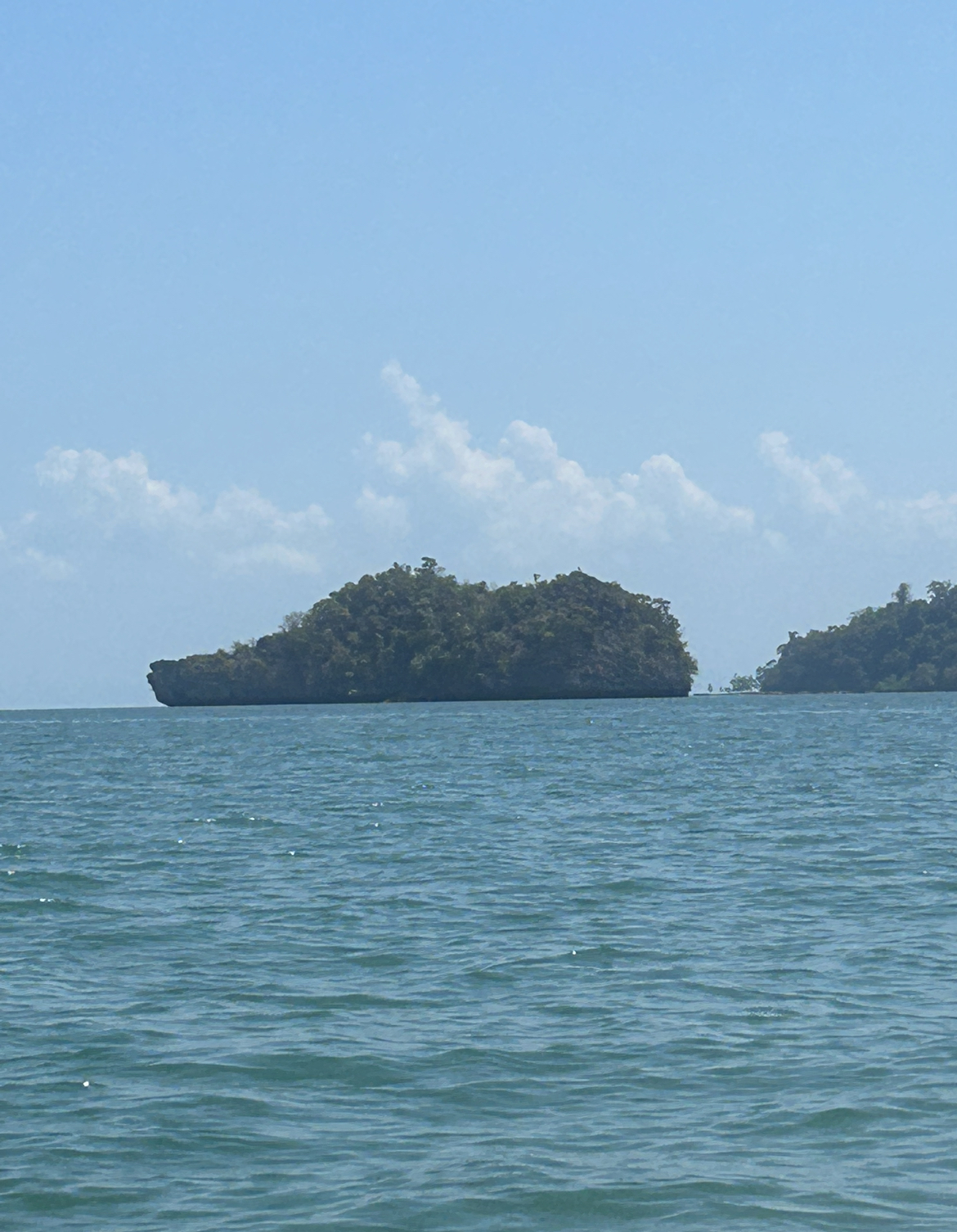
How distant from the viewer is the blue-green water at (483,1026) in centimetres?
1114

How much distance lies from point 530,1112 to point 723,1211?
102 inches

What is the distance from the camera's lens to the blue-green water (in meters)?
11.1

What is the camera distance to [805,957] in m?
19.1

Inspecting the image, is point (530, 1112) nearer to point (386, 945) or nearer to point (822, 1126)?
point (822, 1126)

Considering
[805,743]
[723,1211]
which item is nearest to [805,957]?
[723,1211]

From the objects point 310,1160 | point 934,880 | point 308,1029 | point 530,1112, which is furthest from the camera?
point 934,880

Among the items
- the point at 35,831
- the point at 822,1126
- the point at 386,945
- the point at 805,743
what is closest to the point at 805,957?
the point at 386,945

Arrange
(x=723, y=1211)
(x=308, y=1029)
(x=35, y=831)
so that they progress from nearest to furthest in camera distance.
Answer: (x=723, y=1211) → (x=308, y=1029) → (x=35, y=831)

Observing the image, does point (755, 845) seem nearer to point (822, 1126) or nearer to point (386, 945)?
point (386, 945)

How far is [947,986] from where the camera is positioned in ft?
56.2

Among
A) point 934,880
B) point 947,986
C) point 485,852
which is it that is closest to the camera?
point 947,986

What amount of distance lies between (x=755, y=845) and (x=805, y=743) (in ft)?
176

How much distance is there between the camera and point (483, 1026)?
15805mm

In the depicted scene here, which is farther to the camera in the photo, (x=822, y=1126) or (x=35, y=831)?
(x=35, y=831)
